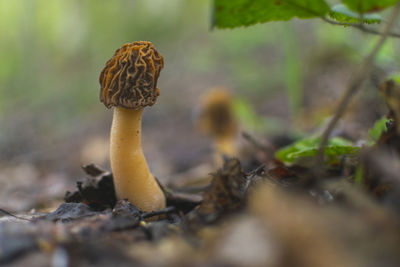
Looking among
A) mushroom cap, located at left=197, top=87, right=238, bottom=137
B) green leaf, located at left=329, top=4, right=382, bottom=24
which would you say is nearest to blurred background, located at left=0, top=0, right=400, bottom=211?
mushroom cap, located at left=197, top=87, right=238, bottom=137

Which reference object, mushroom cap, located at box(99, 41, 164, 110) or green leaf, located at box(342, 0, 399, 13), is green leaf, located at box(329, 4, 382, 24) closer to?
green leaf, located at box(342, 0, 399, 13)

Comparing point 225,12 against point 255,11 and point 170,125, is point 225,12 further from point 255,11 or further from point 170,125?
point 170,125

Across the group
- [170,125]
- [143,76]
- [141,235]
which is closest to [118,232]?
[141,235]

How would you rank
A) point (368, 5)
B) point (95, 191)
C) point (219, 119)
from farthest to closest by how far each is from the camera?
point (219, 119) < point (95, 191) < point (368, 5)

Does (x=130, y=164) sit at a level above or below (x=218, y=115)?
above

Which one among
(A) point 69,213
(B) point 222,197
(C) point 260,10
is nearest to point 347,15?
(C) point 260,10

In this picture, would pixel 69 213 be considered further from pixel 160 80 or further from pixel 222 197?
pixel 160 80

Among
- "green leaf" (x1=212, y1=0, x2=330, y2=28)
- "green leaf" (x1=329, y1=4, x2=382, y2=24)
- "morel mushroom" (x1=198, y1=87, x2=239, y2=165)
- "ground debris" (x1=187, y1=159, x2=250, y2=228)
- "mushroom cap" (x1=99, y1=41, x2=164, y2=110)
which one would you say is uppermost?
"green leaf" (x1=212, y1=0, x2=330, y2=28)
